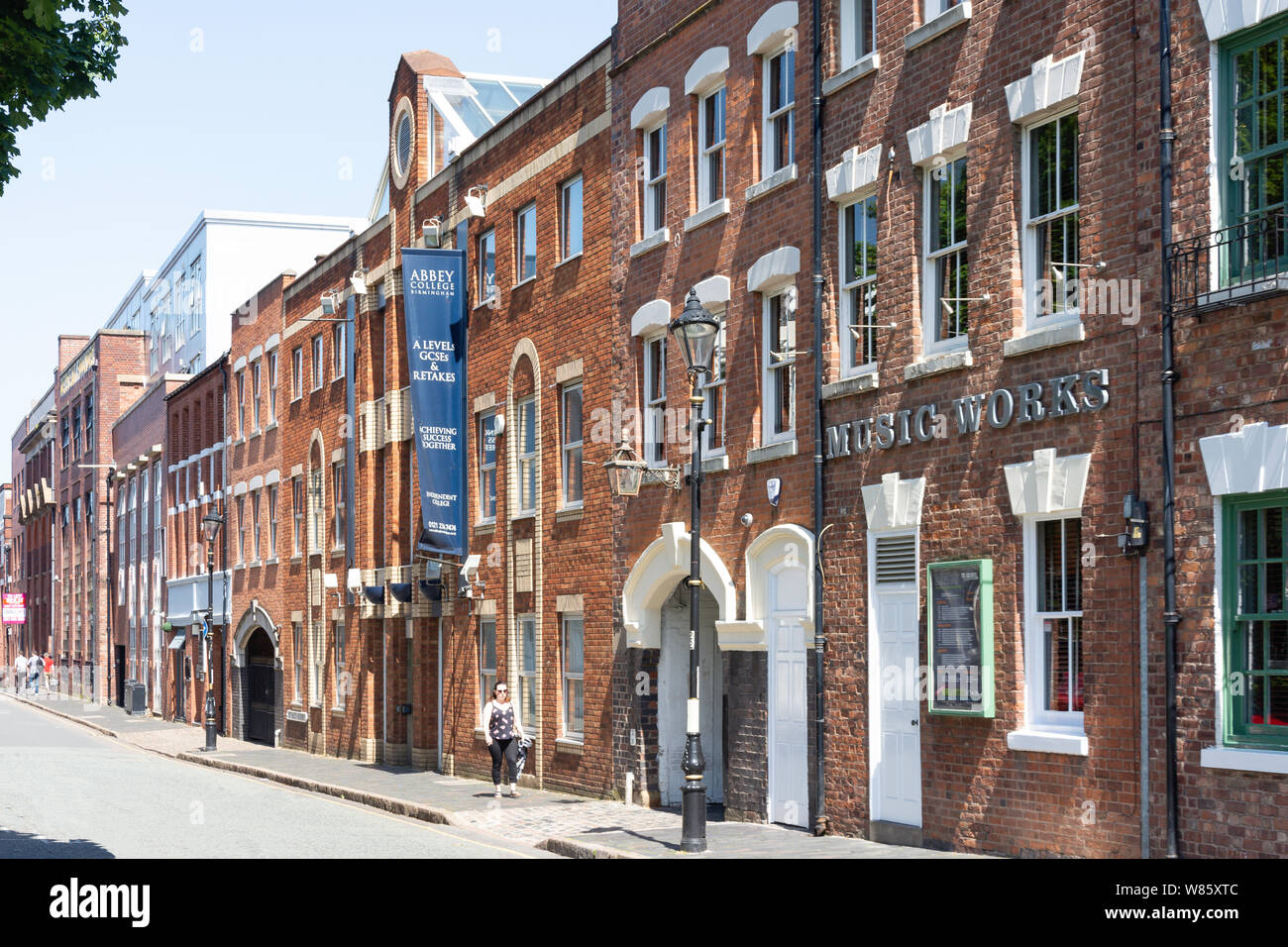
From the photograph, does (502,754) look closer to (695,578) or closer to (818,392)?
(695,578)

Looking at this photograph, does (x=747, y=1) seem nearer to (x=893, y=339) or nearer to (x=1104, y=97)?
(x=893, y=339)

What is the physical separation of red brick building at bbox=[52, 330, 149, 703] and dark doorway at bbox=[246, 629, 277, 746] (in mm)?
24000

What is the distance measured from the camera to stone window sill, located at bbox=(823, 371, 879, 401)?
696 inches

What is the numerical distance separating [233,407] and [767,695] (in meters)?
32.0

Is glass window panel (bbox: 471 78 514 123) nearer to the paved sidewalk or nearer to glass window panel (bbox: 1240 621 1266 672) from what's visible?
the paved sidewalk

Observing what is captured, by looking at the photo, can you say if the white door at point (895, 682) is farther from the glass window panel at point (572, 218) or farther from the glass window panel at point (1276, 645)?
the glass window panel at point (572, 218)

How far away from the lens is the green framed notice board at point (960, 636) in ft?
51.0

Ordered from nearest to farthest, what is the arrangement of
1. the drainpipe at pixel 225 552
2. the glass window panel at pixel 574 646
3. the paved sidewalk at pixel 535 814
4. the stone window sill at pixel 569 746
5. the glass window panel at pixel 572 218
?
the paved sidewalk at pixel 535 814, the stone window sill at pixel 569 746, the glass window panel at pixel 574 646, the glass window panel at pixel 572 218, the drainpipe at pixel 225 552

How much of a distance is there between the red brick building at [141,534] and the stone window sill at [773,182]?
41734 mm

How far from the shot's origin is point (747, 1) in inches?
814

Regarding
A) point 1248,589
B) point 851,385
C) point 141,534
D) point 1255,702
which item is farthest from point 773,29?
point 141,534

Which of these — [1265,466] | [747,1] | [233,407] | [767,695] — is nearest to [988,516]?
[1265,466]

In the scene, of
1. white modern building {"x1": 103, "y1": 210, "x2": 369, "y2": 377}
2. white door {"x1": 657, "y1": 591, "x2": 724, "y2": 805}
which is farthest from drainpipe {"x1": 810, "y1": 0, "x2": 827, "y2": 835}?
white modern building {"x1": 103, "y1": 210, "x2": 369, "y2": 377}

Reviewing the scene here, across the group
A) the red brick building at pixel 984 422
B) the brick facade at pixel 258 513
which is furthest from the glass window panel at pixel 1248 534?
the brick facade at pixel 258 513
